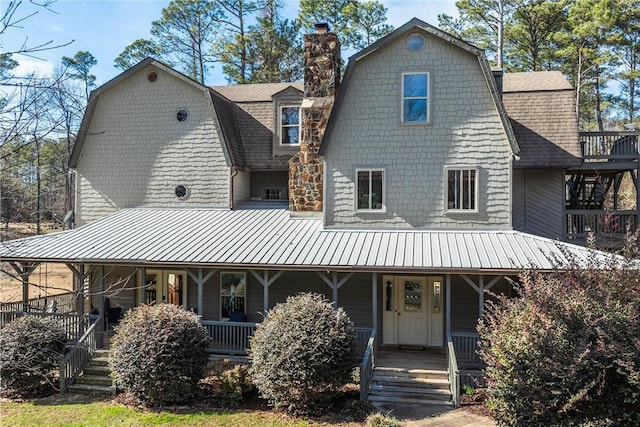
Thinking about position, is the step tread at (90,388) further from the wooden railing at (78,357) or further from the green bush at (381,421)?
the green bush at (381,421)

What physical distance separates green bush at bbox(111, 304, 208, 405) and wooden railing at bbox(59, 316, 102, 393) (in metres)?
1.60

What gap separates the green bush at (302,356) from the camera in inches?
378

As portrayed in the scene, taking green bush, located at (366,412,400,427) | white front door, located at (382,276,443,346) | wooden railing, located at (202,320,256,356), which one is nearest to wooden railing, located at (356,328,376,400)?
green bush, located at (366,412,400,427)

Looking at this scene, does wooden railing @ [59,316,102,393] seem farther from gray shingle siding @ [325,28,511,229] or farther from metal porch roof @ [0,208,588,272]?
gray shingle siding @ [325,28,511,229]

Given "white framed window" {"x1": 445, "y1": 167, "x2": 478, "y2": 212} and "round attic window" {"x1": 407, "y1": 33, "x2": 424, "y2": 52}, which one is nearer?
"white framed window" {"x1": 445, "y1": 167, "x2": 478, "y2": 212}

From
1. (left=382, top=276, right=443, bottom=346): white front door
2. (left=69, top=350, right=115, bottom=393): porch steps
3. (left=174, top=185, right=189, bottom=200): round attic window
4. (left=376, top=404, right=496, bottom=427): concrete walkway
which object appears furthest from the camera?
(left=174, top=185, right=189, bottom=200): round attic window

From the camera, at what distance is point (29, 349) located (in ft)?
34.9

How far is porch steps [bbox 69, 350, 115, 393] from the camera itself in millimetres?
11373

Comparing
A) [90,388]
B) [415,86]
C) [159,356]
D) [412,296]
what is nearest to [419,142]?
[415,86]

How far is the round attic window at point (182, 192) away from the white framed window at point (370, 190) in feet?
20.1

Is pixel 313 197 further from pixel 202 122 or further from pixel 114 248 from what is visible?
pixel 114 248

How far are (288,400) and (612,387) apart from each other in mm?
5915

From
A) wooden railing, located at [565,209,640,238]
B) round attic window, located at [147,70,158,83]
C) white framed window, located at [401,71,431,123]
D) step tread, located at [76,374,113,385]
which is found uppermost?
round attic window, located at [147,70,158,83]

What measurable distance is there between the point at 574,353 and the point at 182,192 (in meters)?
12.7
